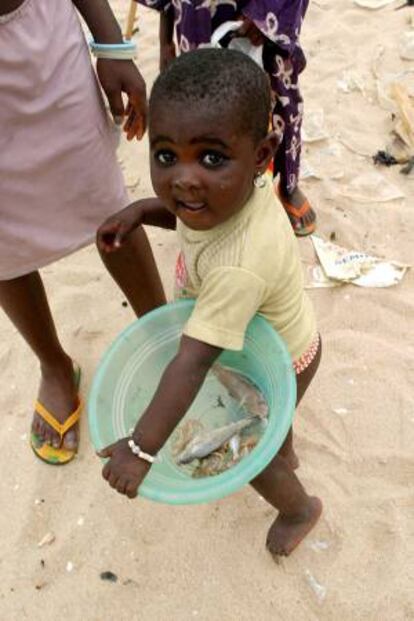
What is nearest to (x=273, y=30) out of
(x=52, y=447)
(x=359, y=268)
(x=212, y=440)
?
(x=359, y=268)

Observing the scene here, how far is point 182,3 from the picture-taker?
5.92ft

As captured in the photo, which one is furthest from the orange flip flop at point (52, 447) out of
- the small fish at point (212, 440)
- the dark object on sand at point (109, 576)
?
the small fish at point (212, 440)

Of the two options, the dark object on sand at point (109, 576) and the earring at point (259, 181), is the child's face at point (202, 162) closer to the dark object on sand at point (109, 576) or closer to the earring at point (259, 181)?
the earring at point (259, 181)

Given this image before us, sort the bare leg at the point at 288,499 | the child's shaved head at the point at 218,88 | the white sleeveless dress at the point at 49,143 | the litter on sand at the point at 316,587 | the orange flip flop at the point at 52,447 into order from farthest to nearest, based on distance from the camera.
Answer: the orange flip flop at the point at 52,447
the litter on sand at the point at 316,587
the bare leg at the point at 288,499
the white sleeveless dress at the point at 49,143
the child's shaved head at the point at 218,88

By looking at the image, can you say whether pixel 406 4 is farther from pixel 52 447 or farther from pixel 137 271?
pixel 52 447

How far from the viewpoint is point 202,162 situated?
3.50ft

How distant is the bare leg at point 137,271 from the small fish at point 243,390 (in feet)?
1.38

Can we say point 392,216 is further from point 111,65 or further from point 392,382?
point 111,65

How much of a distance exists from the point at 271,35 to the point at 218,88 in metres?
0.84

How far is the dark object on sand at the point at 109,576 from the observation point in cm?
161

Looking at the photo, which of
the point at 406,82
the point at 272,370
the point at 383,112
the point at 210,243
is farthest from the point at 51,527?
the point at 406,82

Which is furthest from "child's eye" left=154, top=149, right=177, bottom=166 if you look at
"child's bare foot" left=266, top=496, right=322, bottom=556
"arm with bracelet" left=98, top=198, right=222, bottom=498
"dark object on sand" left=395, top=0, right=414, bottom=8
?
"dark object on sand" left=395, top=0, right=414, bottom=8

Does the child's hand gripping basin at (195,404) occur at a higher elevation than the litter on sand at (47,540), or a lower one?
higher

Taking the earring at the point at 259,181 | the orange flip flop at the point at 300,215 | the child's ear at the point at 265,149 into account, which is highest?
the child's ear at the point at 265,149
